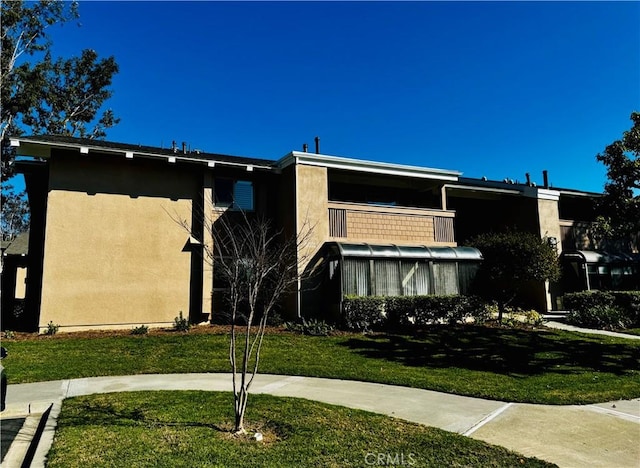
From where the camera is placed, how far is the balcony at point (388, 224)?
1677 centimetres

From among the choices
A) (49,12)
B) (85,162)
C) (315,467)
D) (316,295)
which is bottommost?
(315,467)

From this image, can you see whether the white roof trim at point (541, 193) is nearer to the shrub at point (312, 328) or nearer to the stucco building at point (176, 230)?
the stucco building at point (176, 230)

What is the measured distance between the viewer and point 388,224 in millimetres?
17469

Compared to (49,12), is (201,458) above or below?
below

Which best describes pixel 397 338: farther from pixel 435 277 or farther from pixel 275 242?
pixel 275 242

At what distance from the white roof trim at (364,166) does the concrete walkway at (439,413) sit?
913cm

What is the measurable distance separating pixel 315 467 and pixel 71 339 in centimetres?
1092

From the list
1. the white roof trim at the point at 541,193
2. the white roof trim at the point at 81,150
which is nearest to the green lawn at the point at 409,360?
the white roof trim at the point at 81,150

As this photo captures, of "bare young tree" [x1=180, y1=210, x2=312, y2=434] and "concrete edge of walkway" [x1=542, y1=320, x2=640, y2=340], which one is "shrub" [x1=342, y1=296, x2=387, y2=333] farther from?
"concrete edge of walkway" [x1=542, y1=320, x2=640, y2=340]

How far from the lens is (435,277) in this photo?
16.6 m

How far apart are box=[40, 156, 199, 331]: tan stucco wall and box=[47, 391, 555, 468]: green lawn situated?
8347 millimetres

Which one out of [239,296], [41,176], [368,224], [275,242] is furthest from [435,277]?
[41,176]

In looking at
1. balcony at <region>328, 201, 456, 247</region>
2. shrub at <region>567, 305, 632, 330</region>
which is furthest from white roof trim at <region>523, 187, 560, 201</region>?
shrub at <region>567, 305, 632, 330</region>

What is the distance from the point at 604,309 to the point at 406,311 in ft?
26.1
